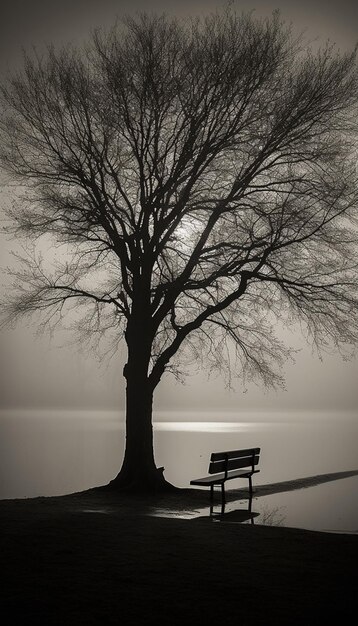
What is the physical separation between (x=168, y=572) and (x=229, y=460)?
912 centimetres

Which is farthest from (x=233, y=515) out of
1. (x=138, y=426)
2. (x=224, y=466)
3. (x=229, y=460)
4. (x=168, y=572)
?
(x=168, y=572)

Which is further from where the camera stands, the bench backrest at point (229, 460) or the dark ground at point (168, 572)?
the bench backrest at point (229, 460)

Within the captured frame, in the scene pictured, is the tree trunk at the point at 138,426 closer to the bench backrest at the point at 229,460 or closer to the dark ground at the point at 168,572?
the bench backrest at the point at 229,460

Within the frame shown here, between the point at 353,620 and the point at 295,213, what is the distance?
12.2m

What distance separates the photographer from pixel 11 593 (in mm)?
7668

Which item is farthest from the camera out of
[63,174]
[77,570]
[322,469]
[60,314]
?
[322,469]

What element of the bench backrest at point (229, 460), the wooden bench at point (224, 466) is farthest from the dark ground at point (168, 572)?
the bench backrest at point (229, 460)

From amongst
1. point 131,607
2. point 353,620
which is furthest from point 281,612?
point 131,607

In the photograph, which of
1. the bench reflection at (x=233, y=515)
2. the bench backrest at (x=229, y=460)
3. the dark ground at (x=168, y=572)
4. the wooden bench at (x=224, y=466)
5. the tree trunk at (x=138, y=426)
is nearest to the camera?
the dark ground at (x=168, y=572)

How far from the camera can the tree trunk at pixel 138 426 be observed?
63.7 feet

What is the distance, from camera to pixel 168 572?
887 centimetres

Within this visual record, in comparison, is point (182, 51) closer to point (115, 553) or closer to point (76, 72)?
point (76, 72)

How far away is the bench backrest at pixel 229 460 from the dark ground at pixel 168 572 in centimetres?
337

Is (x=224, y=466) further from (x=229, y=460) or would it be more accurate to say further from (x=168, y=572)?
(x=168, y=572)
